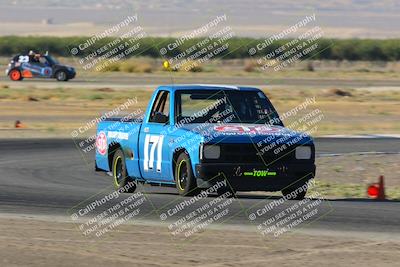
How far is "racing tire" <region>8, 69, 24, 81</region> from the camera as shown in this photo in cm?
6056

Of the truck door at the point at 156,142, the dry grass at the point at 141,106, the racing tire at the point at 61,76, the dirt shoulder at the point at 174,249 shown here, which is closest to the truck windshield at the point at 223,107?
the truck door at the point at 156,142

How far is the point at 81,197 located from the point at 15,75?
152 feet

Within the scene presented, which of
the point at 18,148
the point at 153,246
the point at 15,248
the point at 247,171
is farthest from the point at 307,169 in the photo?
the point at 18,148

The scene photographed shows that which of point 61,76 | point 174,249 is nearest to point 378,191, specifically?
point 174,249

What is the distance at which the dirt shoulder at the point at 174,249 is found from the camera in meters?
10.1

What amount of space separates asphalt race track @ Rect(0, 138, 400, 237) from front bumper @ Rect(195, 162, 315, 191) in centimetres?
25

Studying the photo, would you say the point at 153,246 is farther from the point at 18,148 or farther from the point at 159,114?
the point at 18,148

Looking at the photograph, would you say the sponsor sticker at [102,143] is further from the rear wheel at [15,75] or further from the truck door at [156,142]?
the rear wheel at [15,75]

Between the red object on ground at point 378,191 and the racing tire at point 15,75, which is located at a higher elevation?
the red object on ground at point 378,191

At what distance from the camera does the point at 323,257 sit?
10.5 metres

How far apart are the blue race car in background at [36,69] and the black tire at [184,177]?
45502 mm

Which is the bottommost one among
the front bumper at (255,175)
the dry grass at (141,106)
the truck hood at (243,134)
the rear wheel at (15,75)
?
the rear wheel at (15,75)

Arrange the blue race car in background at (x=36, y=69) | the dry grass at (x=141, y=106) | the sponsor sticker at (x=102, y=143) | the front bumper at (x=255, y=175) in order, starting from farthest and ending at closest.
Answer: the blue race car in background at (x=36, y=69), the dry grass at (x=141, y=106), the sponsor sticker at (x=102, y=143), the front bumper at (x=255, y=175)

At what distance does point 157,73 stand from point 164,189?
62646 mm
